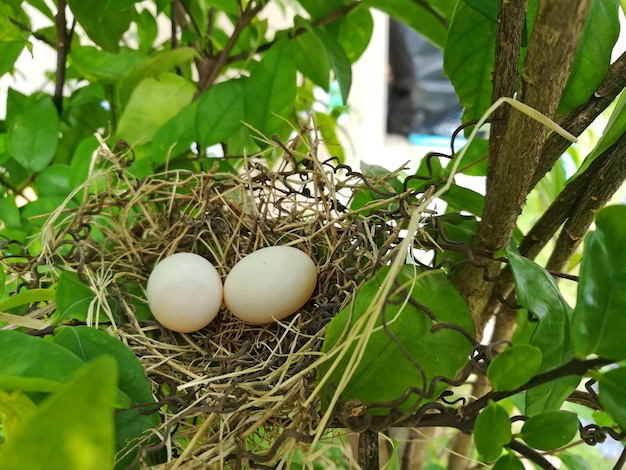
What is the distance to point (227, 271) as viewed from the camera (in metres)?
0.42

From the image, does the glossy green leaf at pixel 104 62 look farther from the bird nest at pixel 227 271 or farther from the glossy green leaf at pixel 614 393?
the glossy green leaf at pixel 614 393

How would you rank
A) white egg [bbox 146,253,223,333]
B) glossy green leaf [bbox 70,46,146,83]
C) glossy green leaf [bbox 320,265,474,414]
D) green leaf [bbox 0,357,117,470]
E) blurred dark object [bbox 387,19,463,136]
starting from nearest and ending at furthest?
1. green leaf [bbox 0,357,117,470]
2. glossy green leaf [bbox 320,265,474,414]
3. white egg [bbox 146,253,223,333]
4. glossy green leaf [bbox 70,46,146,83]
5. blurred dark object [bbox 387,19,463,136]

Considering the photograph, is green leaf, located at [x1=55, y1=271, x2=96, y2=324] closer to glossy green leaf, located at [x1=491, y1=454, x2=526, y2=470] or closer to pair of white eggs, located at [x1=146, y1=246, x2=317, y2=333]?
pair of white eggs, located at [x1=146, y1=246, x2=317, y2=333]

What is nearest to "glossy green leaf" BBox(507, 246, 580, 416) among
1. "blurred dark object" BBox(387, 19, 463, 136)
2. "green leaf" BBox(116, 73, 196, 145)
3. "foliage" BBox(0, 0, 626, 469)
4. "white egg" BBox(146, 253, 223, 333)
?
"foliage" BBox(0, 0, 626, 469)

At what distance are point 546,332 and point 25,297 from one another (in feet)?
0.84

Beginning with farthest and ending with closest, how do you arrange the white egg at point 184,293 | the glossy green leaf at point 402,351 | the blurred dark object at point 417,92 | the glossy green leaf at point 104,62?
the blurred dark object at point 417,92, the glossy green leaf at point 104,62, the white egg at point 184,293, the glossy green leaf at point 402,351

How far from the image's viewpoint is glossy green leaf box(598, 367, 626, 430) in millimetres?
179

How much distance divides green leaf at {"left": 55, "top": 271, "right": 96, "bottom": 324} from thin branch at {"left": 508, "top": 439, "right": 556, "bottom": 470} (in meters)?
0.23

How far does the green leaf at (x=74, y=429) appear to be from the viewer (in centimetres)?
12

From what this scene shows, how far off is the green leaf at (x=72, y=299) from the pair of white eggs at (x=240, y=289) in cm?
5

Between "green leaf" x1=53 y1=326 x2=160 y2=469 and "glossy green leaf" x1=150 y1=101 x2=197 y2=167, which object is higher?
"glossy green leaf" x1=150 y1=101 x2=197 y2=167

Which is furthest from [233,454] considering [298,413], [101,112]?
[101,112]

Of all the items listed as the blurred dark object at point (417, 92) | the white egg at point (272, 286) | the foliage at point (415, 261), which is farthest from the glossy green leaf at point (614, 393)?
the blurred dark object at point (417, 92)

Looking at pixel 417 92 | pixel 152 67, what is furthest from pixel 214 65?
pixel 417 92
